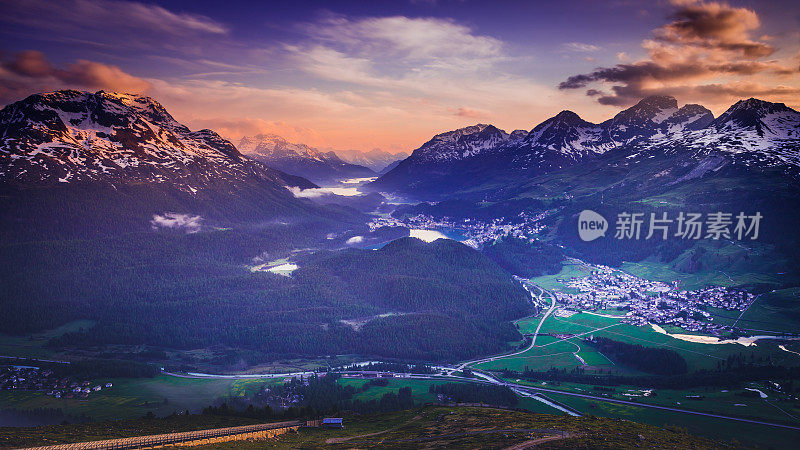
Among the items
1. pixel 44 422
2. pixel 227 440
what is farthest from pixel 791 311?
pixel 44 422

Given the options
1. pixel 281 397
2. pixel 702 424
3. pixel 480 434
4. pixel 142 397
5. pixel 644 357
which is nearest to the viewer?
pixel 480 434

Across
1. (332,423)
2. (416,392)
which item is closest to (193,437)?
(332,423)

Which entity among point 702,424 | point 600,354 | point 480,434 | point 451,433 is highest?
point 480,434

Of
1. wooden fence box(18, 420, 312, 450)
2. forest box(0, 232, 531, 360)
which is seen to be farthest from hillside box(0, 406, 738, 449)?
forest box(0, 232, 531, 360)

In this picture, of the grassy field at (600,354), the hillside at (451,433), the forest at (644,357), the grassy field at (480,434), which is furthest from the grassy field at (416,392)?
the forest at (644,357)

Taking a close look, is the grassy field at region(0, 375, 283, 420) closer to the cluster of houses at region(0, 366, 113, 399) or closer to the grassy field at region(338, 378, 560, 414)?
the cluster of houses at region(0, 366, 113, 399)

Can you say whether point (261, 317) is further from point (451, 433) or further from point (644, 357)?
point (644, 357)
